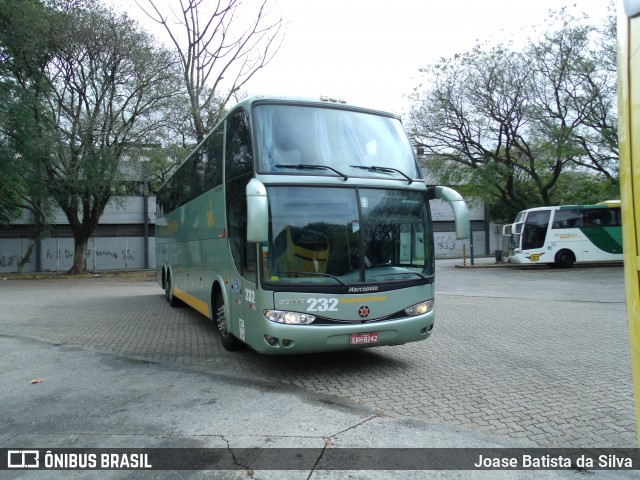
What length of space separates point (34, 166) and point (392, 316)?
20.8 metres

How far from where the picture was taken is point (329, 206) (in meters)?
5.80

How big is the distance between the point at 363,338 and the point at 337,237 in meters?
1.27

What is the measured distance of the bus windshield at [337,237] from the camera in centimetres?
563

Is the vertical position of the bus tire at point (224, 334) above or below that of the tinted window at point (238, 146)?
below

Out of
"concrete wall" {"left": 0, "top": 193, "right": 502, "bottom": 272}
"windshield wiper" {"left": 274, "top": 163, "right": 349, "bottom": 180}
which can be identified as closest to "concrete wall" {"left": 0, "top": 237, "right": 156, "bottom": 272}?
"concrete wall" {"left": 0, "top": 193, "right": 502, "bottom": 272}

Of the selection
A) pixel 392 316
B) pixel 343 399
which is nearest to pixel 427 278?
pixel 392 316

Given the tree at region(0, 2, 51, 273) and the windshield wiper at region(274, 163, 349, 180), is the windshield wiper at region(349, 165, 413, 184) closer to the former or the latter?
the windshield wiper at region(274, 163, 349, 180)

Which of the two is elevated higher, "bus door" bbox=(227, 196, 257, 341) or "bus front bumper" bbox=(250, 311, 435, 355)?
"bus door" bbox=(227, 196, 257, 341)

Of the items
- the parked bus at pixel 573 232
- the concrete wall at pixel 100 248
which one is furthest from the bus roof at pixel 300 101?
the concrete wall at pixel 100 248

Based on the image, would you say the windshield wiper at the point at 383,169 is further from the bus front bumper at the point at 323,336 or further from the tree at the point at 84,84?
the tree at the point at 84,84

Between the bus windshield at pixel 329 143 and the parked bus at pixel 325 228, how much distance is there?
0.01m

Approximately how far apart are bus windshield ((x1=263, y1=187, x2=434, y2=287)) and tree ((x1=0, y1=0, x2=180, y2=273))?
1845 centimetres

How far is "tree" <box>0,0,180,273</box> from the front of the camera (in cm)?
2058

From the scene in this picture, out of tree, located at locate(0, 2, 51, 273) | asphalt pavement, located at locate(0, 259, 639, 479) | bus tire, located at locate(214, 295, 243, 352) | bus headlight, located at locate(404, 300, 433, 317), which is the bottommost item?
asphalt pavement, located at locate(0, 259, 639, 479)
